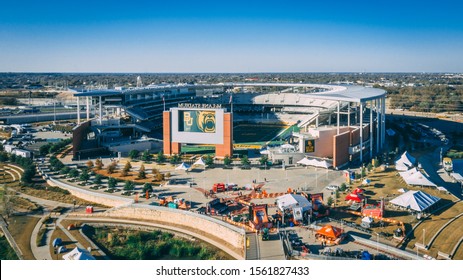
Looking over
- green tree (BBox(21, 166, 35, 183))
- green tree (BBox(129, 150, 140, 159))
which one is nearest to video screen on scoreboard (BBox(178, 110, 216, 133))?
green tree (BBox(129, 150, 140, 159))

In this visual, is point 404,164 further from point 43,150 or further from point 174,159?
point 43,150

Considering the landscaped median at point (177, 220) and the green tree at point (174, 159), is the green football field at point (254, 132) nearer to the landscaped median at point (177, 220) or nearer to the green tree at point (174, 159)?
the green tree at point (174, 159)

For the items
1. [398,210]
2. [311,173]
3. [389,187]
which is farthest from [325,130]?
[398,210]

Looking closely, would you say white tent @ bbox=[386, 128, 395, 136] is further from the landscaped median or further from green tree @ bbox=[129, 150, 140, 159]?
the landscaped median

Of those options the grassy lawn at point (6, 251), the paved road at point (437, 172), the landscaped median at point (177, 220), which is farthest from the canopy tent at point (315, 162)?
the grassy lawn at point (6, 251)

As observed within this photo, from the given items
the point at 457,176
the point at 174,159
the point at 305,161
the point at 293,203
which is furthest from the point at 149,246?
the point at 457,176
